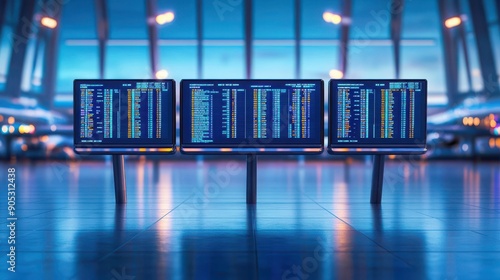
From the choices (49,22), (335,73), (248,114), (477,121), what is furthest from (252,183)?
(477,121)

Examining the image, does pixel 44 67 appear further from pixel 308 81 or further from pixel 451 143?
pixel 308 81

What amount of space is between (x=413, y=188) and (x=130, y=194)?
14.8ft

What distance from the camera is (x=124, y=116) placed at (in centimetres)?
701

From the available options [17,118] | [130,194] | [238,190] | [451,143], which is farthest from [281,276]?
[451,143]

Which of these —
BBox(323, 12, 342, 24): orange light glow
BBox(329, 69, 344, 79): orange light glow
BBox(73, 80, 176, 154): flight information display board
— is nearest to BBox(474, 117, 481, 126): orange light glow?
BBox(329, 69, 344, 79): orange light glow

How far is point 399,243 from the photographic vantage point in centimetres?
430

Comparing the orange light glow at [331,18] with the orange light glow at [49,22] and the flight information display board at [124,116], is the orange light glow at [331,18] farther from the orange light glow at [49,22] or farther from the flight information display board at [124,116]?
the flight information display board at [124,116]

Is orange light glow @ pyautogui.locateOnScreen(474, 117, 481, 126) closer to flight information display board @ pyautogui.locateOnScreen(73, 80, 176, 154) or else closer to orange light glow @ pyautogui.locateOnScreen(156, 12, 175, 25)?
orange light glow @ pyautogui.locateOnScreen(156, 12, 175, 25)

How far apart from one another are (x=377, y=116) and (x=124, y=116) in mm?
2963

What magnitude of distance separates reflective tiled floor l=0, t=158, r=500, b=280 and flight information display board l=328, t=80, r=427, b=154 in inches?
28.0

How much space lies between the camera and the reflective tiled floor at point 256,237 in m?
3.40

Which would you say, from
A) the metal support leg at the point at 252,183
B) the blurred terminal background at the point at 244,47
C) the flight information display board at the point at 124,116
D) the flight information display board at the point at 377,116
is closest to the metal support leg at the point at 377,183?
the flight information display board at the point at 377,116

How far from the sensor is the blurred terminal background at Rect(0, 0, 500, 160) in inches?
930

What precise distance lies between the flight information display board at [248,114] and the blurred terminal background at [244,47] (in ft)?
54.7
